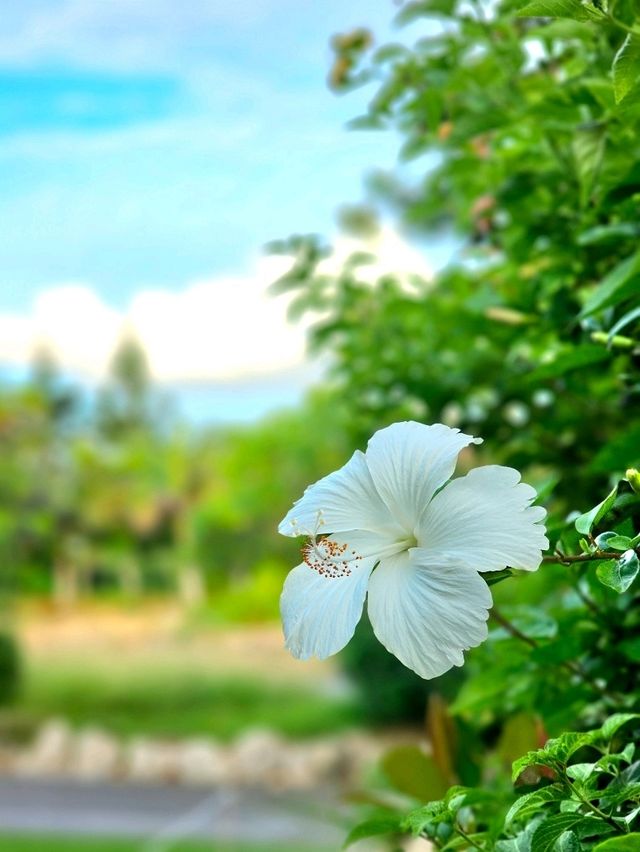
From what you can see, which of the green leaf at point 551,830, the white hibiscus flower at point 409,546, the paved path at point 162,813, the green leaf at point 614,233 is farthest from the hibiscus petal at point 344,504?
the paved path at point 162,813

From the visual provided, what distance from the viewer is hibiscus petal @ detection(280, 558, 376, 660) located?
1.03ft

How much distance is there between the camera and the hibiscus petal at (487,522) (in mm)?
300

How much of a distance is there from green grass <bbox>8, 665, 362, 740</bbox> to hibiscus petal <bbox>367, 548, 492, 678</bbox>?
7.85 m

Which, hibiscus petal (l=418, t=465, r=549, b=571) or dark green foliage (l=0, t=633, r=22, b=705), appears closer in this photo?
hibiscus petal (l=418, t=465, r=549, b=571)

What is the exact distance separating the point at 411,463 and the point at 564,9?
161 mm

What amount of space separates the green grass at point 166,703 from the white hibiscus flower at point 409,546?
7.83 meters

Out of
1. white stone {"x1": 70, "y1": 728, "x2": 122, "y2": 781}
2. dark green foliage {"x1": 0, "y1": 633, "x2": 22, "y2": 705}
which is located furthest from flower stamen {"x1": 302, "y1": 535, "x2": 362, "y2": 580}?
dark green foliage {"x1": 0, "y1": 633, "x2": 22, "y2": 705}

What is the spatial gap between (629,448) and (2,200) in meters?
12.5

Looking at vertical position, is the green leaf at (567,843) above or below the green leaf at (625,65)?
below

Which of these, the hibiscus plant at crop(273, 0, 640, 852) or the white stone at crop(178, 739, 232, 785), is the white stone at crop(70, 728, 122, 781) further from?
the hibiscus plant at crop(273, 0, 640, 852)

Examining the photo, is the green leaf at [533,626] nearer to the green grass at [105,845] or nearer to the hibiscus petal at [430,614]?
the hibiscus petal at [430,614]

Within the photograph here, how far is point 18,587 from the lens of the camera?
355 inches

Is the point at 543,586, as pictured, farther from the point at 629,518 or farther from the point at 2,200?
the point at 2,200

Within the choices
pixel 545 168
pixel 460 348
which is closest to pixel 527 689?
pixel 545 168
